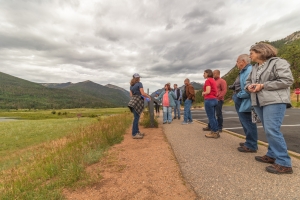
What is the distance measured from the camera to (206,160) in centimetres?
322

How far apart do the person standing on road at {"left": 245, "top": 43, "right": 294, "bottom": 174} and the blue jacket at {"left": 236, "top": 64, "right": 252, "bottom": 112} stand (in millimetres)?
542

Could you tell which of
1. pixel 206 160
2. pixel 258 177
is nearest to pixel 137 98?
pixel 206 160

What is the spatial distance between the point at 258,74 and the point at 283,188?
175cm

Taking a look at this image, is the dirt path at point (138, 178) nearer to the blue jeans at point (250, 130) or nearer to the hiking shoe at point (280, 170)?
the hiking shoe at point (280, 170)

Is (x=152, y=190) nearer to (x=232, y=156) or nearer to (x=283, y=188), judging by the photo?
(x=283, y=188)

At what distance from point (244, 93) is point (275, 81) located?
886 mm

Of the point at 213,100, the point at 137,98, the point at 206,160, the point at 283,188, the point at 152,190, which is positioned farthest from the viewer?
the point at 137,98

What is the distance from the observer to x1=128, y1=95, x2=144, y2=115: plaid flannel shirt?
5.50 metres

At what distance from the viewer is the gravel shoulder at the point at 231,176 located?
211cm

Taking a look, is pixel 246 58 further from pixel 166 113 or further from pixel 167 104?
pixel 166 113

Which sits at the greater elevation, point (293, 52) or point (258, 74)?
point (293, 52)

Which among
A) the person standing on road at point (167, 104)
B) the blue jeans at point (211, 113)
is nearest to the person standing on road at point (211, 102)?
the blue jeans at point (211, 113)

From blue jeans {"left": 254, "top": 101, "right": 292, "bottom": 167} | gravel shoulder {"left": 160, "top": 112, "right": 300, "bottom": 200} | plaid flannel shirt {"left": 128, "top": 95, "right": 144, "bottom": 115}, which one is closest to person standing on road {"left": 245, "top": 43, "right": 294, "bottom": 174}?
blue jeans {"left": 254, "top": 101, "right": 292, "bottom": 167}

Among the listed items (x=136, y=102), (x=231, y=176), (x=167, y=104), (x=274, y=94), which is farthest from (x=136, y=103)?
(x=274, y=94)
